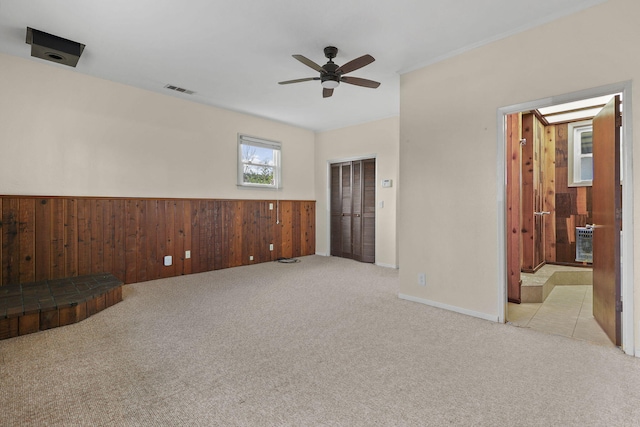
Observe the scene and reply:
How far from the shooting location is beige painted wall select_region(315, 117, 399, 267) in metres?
5.50

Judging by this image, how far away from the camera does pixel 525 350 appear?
2299 mm

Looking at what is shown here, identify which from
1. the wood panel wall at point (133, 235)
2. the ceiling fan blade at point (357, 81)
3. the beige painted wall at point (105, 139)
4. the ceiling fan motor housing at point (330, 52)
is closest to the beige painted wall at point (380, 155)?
the wood panel wall at point (133, 235)

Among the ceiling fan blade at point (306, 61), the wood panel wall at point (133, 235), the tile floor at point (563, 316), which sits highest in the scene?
the ceiling fan blade at point (306, 61)

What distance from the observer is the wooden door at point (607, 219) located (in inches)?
92.7

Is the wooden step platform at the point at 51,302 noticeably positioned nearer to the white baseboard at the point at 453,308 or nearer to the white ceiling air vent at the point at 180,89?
the white ceiling air vent at the point at 180,89

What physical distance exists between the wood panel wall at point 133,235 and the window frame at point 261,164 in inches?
13.0

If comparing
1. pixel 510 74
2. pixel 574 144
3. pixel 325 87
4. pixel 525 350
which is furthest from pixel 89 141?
pixel 574 144

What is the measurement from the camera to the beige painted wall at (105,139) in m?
3.44

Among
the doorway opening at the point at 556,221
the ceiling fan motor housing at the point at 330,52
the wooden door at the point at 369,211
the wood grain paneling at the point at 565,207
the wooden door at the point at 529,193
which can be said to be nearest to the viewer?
the doorway opening at the point at 556,221

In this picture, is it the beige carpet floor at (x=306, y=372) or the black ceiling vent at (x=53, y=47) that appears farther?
the black ceiling vent at (x=53, y=47)

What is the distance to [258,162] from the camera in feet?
19.1

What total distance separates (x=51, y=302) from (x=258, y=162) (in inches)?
148

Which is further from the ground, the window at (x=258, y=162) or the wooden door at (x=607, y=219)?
the window at (x=258, y=162)

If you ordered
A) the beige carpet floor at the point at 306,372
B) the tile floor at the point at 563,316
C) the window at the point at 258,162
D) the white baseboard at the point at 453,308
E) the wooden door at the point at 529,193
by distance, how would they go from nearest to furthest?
the beige carpet floor at the point at 306,372 → the tile floor at the point at 563,316 → the white baseboard at the point at 453,308 → the wooden door at the point at 529,193 → the window at the point at 258,162
